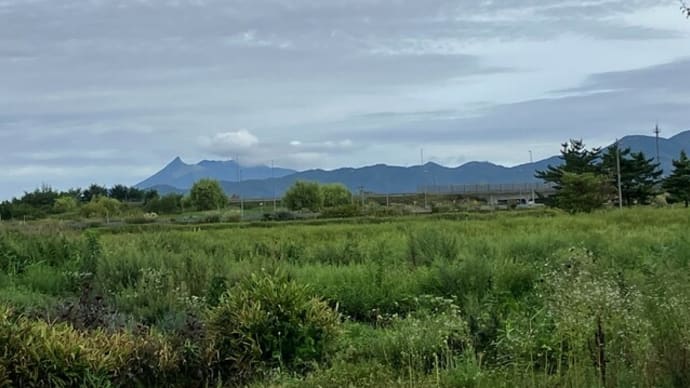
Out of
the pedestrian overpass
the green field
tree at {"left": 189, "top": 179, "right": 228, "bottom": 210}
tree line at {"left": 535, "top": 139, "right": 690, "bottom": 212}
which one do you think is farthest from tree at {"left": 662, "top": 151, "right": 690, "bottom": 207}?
the green field

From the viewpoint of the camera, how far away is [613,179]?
6456 centimetres

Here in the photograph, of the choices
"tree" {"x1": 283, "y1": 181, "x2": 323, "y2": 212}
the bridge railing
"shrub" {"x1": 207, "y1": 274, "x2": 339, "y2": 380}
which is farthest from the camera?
the bridge railing

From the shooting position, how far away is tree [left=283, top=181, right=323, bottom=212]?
268 ft

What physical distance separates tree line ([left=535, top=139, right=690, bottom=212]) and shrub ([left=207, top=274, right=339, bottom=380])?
49757mm

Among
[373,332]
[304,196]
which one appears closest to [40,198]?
[304,196]

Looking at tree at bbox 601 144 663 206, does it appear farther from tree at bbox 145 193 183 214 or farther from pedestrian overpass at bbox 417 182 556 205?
tree at bbox 145 193 183 214

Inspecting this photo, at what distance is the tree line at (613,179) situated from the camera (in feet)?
181

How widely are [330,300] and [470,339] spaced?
9.69 feet

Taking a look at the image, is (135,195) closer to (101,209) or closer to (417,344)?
(101,209)

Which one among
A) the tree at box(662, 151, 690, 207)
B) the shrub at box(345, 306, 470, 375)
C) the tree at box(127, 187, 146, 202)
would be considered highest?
the tree at box(127, 187, 146, 202)

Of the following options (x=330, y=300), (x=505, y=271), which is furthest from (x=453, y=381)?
(x=505, y=271)

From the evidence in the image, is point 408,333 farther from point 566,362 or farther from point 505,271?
point 505,271

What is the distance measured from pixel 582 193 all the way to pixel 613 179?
11.3 meters

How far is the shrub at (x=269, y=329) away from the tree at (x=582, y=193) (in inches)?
1931
